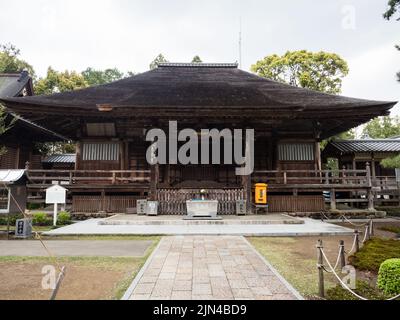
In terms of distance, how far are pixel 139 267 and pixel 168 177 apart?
9790 millimetres

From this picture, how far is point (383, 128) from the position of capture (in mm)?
37844

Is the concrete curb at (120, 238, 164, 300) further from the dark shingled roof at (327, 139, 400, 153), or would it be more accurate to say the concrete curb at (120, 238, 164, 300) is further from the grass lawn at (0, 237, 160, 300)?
the dark shingled roof at (327, 139, 400, 153)

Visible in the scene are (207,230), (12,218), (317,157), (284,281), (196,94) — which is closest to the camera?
(284,281)

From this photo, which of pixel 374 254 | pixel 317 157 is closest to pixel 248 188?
pixel 317 157

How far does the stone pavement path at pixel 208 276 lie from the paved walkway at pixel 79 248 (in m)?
0.76

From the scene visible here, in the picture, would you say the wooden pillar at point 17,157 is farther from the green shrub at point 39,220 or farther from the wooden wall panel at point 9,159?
the green shrub at point 39,220

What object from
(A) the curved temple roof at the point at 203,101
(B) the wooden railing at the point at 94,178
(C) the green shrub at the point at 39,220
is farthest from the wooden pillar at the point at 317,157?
(C) the green shrub at the point at 39,220

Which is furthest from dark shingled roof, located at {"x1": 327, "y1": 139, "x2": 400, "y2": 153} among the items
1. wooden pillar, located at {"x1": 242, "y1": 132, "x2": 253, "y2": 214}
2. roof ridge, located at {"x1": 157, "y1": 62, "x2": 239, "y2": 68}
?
roof ridge, located at {"x1": 157, "y1": 62, "x2": 239, "y2": 68}

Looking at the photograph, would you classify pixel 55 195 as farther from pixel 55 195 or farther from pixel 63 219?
pixel 63 219

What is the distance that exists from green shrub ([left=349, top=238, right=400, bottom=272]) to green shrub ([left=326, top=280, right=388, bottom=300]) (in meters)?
0.91

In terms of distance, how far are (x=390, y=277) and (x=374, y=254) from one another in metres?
1.96

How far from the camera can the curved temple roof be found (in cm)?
1228

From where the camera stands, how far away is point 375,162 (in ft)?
63.8
